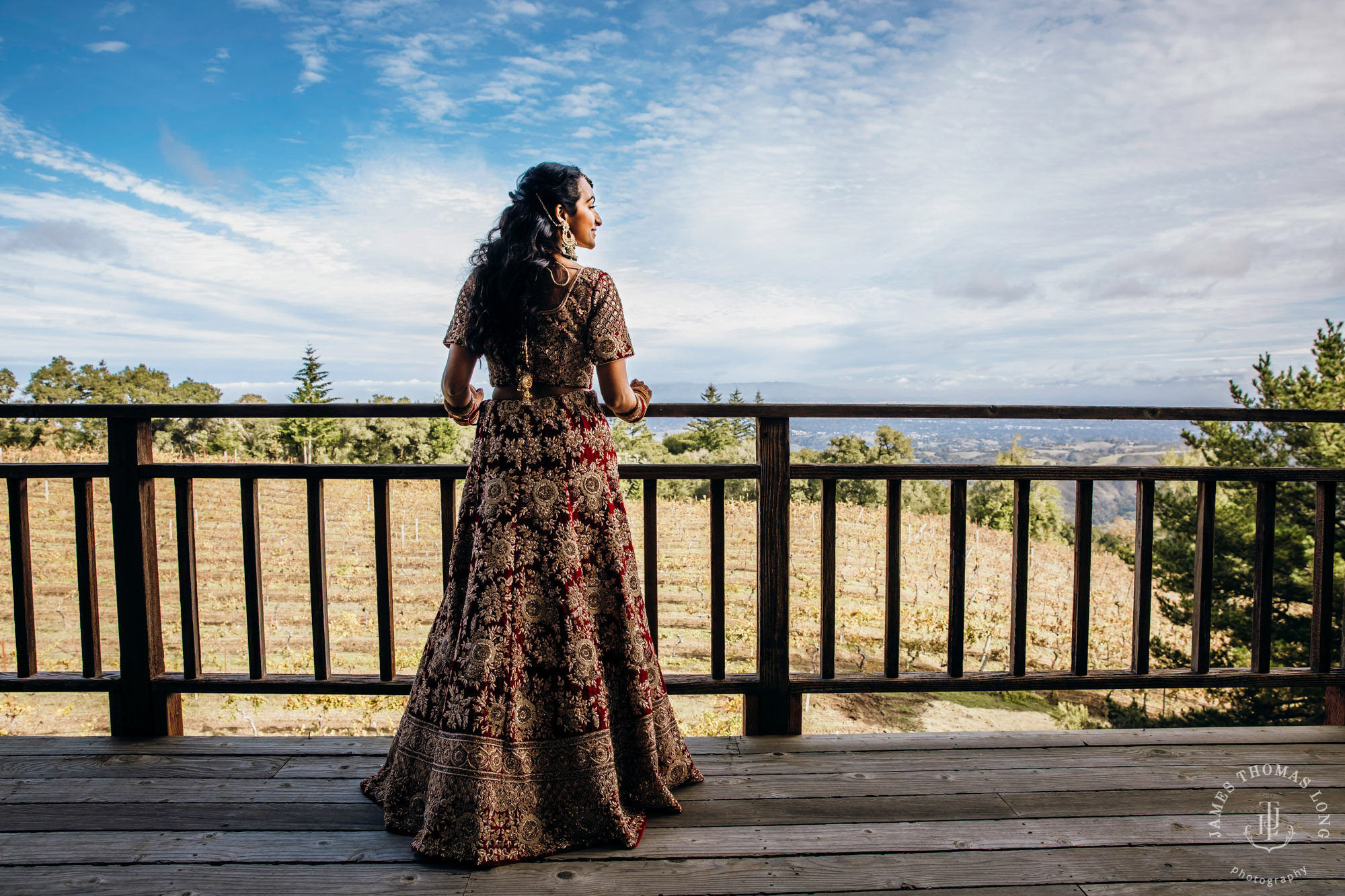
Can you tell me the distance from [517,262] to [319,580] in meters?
1.19

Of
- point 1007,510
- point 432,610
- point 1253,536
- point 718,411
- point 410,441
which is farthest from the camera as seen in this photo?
point 1007,510

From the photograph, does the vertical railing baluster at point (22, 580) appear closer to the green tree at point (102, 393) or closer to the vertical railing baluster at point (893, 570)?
the vertical railing baluster at point (893, 570)

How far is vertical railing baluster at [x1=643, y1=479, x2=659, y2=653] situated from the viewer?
6.30 ft

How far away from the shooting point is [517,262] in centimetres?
142

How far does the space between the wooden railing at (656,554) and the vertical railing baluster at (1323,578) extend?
15 mm

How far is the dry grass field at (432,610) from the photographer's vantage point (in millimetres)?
13398

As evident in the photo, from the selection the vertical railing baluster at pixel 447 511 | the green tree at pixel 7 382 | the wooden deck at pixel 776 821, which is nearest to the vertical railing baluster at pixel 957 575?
the wooden deck at pixel 776 821

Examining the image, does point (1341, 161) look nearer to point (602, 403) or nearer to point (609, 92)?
point (609, 92)

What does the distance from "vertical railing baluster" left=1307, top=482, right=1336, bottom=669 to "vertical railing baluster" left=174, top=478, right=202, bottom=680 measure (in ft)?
11.4

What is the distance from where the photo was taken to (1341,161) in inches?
→ 1686

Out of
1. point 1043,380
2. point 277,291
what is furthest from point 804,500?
point 1043,380

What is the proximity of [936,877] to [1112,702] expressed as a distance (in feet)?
63.5

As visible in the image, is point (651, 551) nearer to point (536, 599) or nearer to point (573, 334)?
point (536, 599)
